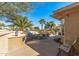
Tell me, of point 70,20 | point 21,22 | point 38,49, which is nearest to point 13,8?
point 21,22

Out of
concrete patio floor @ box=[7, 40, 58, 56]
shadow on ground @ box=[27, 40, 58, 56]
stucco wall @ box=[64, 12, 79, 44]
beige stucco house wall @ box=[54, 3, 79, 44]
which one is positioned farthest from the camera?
shadow on ground @ box=[27, 40, 58, 56]

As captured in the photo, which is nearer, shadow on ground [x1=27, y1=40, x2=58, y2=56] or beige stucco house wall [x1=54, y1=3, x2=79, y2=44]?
beige stucco house wall [x1=54, y1=3, x2=79, y2=44]

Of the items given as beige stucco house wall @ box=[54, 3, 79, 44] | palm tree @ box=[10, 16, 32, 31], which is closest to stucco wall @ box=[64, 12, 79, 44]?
beige stucco house wall @ box=[54, 3, 79, 44]

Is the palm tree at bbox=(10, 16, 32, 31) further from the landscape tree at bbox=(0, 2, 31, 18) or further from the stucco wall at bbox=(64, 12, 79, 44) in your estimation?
the stucco wall at bbox=(64, 12, 79, 44)

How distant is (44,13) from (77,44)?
1.44 m

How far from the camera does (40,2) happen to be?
18.6 feet

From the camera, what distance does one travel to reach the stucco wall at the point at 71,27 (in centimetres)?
580

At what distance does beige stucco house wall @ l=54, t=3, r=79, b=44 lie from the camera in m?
5.65

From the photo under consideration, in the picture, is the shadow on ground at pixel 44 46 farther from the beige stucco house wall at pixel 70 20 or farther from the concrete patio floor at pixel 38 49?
the beige stucco house wall at pixel 70 20

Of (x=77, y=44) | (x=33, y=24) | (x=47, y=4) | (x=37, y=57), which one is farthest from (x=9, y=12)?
(x=77, y=44)

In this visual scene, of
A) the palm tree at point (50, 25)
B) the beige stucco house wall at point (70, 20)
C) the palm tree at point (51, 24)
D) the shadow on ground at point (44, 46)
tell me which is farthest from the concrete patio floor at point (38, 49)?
the palm tree at point (51, 24)

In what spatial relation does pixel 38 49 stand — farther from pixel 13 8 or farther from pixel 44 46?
pixel 13 8

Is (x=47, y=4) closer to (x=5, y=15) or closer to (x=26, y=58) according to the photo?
(x=5, y=15)

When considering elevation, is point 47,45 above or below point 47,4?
below
